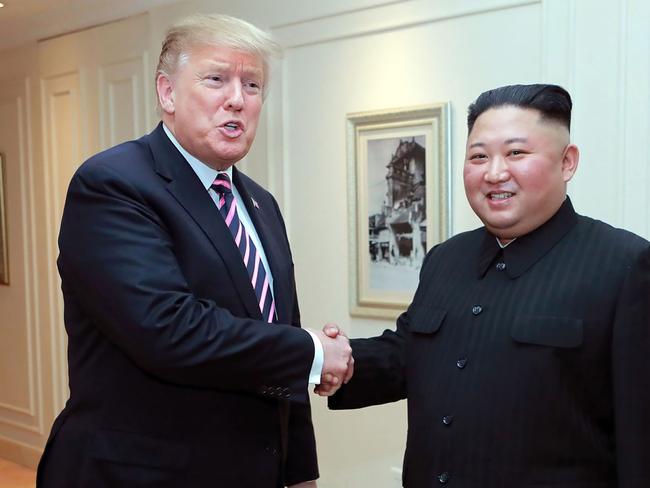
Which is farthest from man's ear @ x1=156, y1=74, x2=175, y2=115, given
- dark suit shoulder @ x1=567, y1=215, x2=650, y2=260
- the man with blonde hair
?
dark suit shoulder @ x1=567, y1=215, x2=650, y2=260

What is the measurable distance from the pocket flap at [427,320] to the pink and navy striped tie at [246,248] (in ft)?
1.11

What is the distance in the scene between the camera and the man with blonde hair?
1.58 metres

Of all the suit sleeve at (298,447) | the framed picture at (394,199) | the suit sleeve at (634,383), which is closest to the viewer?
the suit sleeve at (634,383)

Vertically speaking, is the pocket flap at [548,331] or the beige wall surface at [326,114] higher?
the beige wall surface at [326,114]

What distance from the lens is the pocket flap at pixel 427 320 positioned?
1.72 metres

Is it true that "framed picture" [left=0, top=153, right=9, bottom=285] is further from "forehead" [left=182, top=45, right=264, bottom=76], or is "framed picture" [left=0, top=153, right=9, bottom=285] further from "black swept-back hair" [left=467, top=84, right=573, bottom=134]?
"black swept-back hair" [left=467, top=84, right=573, bottom=134]

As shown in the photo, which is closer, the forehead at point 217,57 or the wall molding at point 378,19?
the forehead at point 217,57

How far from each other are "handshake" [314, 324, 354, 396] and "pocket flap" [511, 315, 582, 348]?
16.9 inches

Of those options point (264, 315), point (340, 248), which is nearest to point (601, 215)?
point (340, 248)

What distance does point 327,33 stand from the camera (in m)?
3.46

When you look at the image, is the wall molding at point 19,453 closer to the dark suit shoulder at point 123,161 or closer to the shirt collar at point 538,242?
the dark suit shoulder at point 123,161

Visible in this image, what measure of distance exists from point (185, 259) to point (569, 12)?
1778mm

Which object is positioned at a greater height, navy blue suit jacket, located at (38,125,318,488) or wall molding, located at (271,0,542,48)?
wall molding, located at (271,0,542,48)

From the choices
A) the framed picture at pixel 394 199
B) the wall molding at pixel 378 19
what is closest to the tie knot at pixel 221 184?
the framed picture at pixel 394 199
